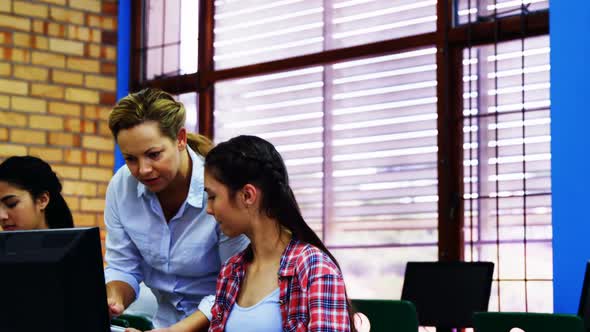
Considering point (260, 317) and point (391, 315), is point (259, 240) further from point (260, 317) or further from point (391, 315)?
point (391, 315)

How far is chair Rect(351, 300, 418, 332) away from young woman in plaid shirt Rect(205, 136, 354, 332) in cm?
117

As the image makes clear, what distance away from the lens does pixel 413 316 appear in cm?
305

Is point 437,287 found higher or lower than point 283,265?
lower

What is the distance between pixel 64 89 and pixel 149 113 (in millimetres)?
3268

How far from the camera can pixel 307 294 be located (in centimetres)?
175

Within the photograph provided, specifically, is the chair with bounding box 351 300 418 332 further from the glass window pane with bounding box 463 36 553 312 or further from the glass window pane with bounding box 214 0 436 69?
the glass window pane with bounding box 214 0 436 69

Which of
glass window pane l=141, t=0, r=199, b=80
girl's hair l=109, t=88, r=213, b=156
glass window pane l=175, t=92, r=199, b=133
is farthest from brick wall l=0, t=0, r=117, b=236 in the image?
girl's hair l=109, t=88, r=213, b=156

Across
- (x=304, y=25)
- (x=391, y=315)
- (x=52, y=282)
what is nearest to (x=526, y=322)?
(x=391, y=315)

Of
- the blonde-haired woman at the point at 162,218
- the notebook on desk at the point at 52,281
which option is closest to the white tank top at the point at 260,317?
the blonde-haired woman at the point at 162,218

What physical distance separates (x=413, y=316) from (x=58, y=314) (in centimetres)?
183

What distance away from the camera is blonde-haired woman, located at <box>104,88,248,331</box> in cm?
209

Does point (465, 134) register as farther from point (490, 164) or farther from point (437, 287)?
point (437, 287)

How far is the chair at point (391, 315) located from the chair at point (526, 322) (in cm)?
27

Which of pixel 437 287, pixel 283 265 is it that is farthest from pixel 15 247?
pixel 437 287
